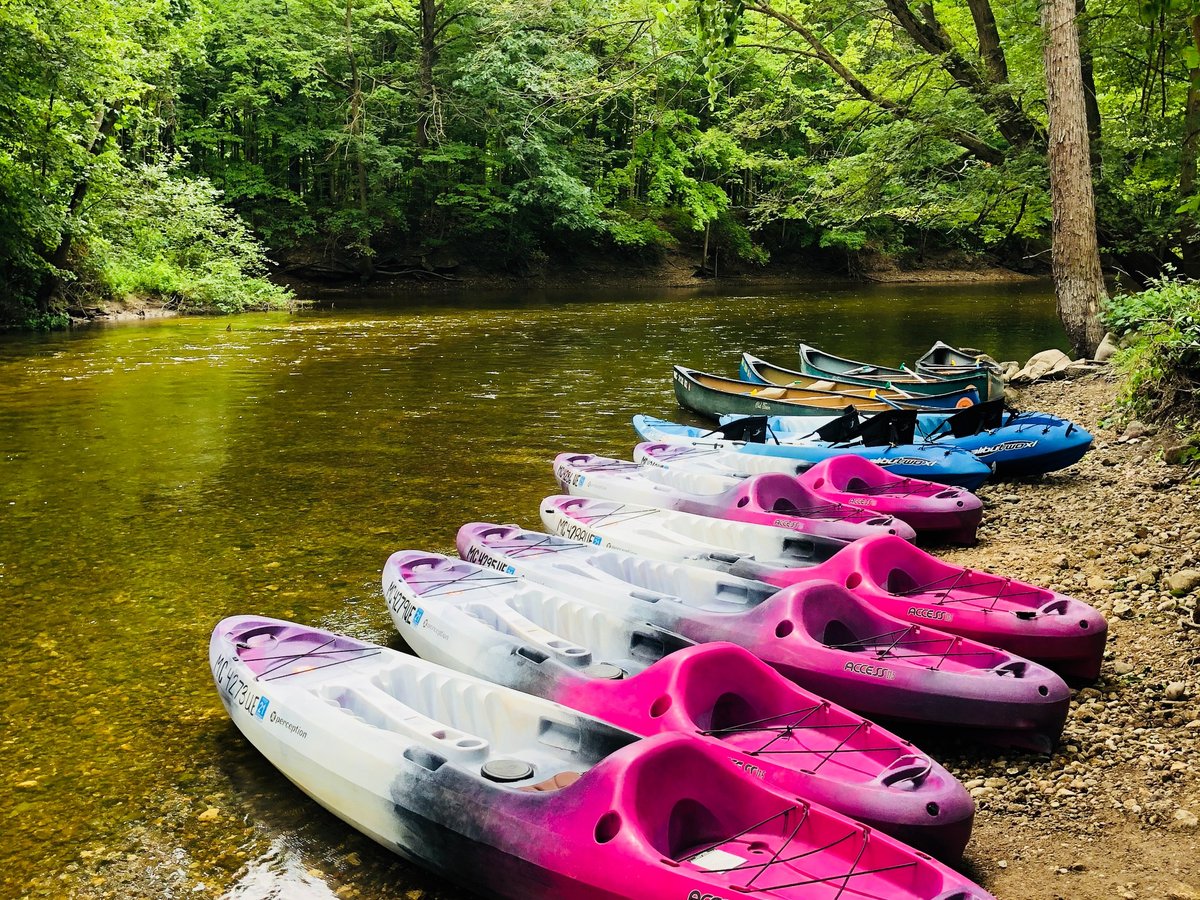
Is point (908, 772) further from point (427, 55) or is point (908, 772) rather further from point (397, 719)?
point (427, 55)

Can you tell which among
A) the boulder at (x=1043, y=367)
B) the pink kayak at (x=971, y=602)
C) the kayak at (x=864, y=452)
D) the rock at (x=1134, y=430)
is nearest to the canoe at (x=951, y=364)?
the boulder at (x=1043, y=367)

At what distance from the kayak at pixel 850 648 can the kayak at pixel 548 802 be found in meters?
1.08

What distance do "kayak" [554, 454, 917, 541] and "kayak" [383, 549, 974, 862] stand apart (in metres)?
1.97

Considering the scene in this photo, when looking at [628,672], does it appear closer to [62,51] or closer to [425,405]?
[425,405]

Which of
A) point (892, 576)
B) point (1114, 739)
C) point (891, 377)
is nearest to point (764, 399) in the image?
point (891, 377)

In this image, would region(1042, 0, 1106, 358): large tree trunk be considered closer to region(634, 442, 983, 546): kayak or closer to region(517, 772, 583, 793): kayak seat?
region(634, 442, 983, 546): kayak

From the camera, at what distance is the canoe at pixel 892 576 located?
4273 millimetres

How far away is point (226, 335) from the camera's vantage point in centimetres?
1911

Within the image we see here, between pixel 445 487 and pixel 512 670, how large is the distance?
412 cm

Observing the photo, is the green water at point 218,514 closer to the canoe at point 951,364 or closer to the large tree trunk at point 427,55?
the canoe at point 951,364

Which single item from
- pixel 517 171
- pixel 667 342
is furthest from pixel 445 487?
pixel 517 171

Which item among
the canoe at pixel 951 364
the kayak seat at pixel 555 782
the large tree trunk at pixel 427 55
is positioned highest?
the large tree trunk at pixel 427 55

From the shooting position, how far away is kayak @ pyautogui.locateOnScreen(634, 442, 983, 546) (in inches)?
256

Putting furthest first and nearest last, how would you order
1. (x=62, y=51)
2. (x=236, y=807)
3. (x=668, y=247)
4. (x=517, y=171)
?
(x=668, y=247)
(x=517, y=171)
(x=62, y=51)
(x=236, y=807)
